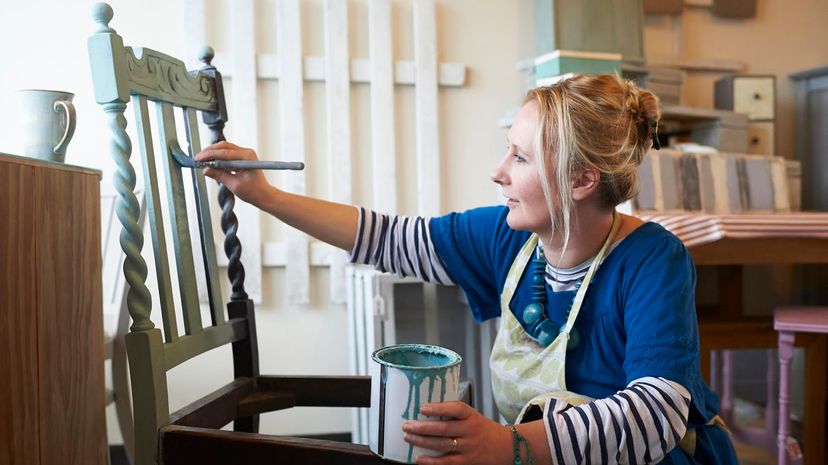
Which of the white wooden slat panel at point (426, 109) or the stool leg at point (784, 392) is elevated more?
the white wooden slat panel at point (426, 109)

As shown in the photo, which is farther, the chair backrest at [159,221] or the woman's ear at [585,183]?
the woman's ear at [585,183]

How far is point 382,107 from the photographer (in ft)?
7.19

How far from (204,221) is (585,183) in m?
0.61

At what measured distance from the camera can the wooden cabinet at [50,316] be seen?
42.3 inches

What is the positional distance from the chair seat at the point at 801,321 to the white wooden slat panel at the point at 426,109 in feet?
3.51

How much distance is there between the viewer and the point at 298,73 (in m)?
2.12

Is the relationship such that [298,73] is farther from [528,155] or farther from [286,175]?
[528,155]

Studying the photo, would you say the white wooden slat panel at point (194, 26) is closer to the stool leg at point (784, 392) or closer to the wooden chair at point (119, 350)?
the wooden chair at point (119, 350)

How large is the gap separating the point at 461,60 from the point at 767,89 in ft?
3.67

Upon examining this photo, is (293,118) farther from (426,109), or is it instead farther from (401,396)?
(401,396)

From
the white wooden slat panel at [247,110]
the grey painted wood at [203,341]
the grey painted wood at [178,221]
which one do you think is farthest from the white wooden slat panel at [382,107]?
the grey painted wood at [178,221]

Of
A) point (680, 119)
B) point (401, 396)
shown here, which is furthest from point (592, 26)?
point (401, 396)

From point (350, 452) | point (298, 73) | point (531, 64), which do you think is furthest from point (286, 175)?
point (350, 452)

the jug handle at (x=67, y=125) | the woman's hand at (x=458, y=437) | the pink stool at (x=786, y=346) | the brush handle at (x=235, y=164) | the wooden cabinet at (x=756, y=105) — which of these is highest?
the wooden cabinet at (x=756, y=105)
